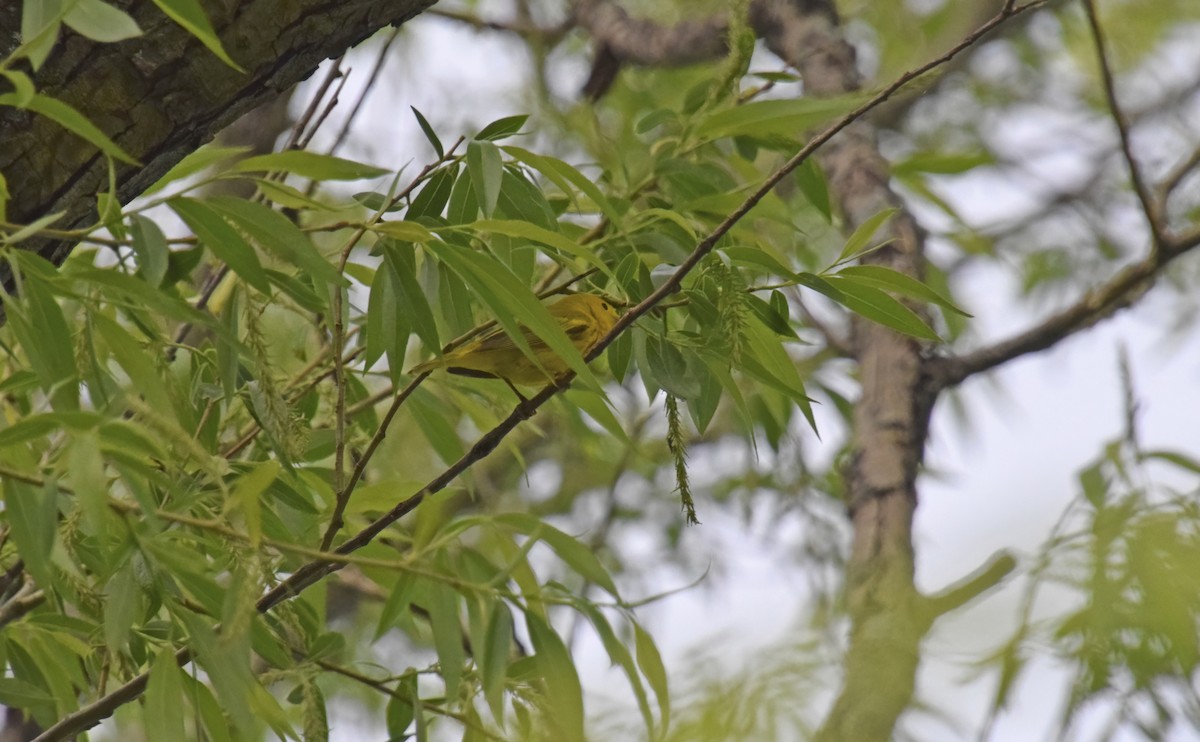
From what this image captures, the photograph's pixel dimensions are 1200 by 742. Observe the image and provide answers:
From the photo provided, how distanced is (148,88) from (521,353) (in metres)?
0.67

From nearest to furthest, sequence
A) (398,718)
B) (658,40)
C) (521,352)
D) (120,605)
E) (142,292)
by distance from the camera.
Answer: (142,292)
(120,605)
(398,718)
(521,352)
(658,40)

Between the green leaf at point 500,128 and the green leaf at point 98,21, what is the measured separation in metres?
0.41

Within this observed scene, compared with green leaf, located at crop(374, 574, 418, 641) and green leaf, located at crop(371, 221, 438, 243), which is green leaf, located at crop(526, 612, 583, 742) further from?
green leaf, located at crop(371, 221, 438, 243)

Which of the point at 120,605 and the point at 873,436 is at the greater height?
the point at 873,436

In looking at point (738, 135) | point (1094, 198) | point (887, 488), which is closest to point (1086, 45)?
point (1094, 198)

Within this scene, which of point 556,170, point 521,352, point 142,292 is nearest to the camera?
point 142,292

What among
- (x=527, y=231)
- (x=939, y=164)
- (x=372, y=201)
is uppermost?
(x=939, y=164)

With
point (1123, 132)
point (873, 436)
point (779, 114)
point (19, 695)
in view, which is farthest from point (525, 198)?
point (873, 436)

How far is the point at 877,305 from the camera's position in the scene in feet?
3.66

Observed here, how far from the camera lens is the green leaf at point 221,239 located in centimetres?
94

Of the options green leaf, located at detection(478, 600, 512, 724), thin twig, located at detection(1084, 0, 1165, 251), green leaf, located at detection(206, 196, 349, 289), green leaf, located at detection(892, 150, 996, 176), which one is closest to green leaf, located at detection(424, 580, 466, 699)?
green leaf, located at detection(478, 600, 512, 724)

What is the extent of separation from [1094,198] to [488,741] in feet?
11.0

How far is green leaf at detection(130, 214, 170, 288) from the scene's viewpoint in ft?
2.87

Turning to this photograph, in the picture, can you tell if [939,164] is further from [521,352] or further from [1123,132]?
[521,352]
